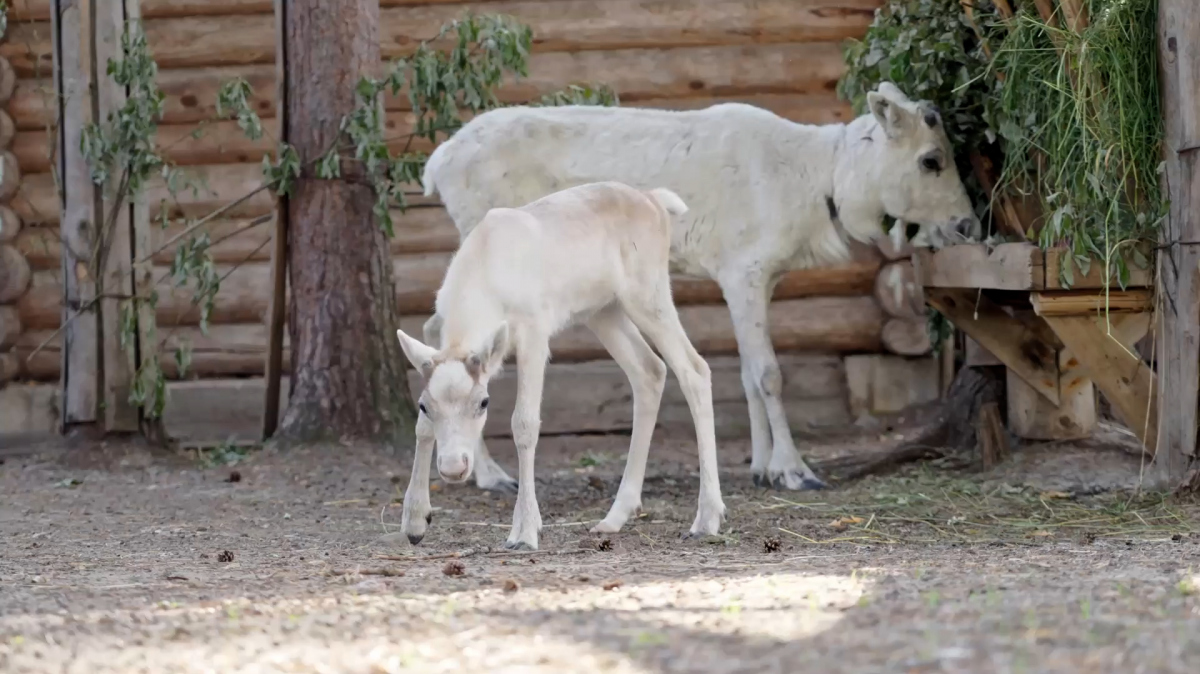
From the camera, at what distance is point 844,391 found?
9.80 metres

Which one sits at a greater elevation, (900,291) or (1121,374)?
(1121,374)

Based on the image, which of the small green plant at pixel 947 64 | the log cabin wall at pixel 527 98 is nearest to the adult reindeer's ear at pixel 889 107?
the small green plant at pixel 947 64

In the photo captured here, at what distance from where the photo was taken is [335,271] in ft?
26.6

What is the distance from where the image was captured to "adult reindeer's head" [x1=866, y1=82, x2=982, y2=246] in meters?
7.18

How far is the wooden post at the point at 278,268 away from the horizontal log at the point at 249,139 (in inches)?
55.6

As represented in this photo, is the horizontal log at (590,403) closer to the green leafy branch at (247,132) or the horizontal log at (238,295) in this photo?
the horizontal log at (238,295)

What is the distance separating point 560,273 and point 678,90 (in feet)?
14.6

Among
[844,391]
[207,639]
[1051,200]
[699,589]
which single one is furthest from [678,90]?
[207,639]

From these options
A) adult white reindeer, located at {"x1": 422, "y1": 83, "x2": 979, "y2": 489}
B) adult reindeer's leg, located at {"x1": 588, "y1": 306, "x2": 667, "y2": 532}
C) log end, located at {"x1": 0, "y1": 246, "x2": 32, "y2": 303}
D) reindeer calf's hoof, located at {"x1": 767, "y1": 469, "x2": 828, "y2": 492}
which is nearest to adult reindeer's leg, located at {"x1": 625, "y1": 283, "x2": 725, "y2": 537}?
adult reindeer's leg, located at {"x1": 588, "y1": 306, "x2": 667, "y2": 532}

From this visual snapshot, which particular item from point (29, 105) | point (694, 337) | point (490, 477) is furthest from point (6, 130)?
point (694, 337)

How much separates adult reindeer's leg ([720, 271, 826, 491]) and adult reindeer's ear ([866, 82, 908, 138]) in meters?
1.02

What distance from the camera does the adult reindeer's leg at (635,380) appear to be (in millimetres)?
5973

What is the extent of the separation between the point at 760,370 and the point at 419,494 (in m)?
2.62

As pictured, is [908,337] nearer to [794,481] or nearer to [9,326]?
[794,481]
